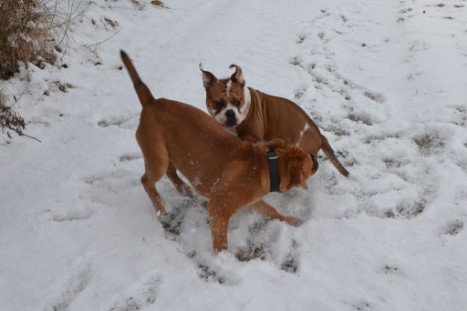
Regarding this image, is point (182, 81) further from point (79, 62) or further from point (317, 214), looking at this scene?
point (317, 214)

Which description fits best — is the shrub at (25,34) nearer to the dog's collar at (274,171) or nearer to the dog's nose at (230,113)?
the dog's nose at (230,113)

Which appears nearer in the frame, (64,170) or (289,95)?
(64,170)

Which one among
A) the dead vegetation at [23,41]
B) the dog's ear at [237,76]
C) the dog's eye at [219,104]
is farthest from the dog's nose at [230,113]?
the dead vegetation at [23,41]

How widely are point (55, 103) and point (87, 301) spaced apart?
3.42 meters

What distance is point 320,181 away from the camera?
4512 millimetres

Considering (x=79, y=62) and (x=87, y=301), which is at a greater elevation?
(x=79, y=62)

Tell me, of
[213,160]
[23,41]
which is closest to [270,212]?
[213,160]

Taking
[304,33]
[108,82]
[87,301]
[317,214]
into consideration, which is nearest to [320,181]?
[317,214]

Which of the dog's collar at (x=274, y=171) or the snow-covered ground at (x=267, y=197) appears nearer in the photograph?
the snow-covered ground at (x=267, y=197)

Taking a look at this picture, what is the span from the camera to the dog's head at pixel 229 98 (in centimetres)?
443

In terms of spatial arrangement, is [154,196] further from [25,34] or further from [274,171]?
[25,34]

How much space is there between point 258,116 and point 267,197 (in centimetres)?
96

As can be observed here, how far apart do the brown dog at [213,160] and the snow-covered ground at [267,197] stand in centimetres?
38

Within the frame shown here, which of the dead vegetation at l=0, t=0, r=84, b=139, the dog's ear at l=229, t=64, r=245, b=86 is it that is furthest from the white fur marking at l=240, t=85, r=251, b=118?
the dead vegetation at l=0, t=0, r=84, b=139
